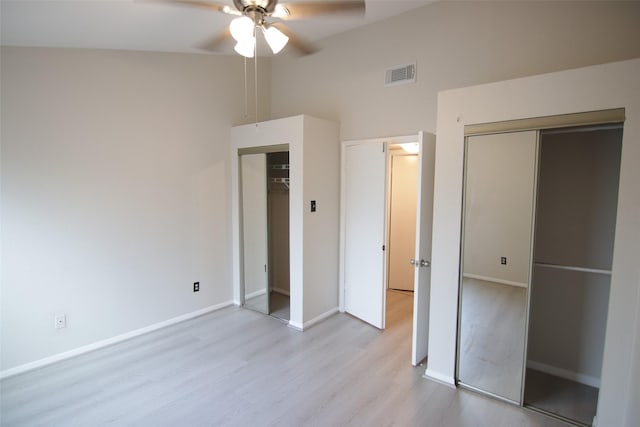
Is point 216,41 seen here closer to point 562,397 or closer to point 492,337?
point 492,337

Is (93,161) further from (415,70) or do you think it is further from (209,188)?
(415,70)

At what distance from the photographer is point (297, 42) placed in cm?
222

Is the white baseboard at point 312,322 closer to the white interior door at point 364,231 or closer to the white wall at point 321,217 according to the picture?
the white wall at point 321,217

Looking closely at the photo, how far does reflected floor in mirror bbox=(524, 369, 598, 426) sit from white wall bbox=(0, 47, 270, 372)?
3359 mm

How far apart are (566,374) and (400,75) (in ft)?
10.1

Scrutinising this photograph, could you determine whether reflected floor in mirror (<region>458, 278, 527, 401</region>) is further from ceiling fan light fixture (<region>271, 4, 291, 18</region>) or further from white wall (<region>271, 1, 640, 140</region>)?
ceiling fan light fixture (<region>271, 4, 291, 18</region>)

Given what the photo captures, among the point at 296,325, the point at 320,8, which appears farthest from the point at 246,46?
the point at 296,325

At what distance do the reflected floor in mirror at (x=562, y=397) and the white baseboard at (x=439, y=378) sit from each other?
0.51 m

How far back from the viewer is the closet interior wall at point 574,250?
2525mm

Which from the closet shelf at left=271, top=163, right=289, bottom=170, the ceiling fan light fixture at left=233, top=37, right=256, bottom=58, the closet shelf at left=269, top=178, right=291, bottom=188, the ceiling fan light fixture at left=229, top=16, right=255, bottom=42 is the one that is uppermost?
the ceiling fan light fixture at left=229, top=16, right=255, bottom=42

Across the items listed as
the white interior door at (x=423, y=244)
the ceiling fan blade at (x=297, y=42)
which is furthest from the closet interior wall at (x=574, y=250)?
the ceiling fan blade at (x=297, y=42)

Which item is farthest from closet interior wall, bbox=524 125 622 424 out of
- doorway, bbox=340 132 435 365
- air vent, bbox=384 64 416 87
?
air vent, bbox=384 64 416 87

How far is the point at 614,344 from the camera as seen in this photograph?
6.55 ft

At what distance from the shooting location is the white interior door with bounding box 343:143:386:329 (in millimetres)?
3688
